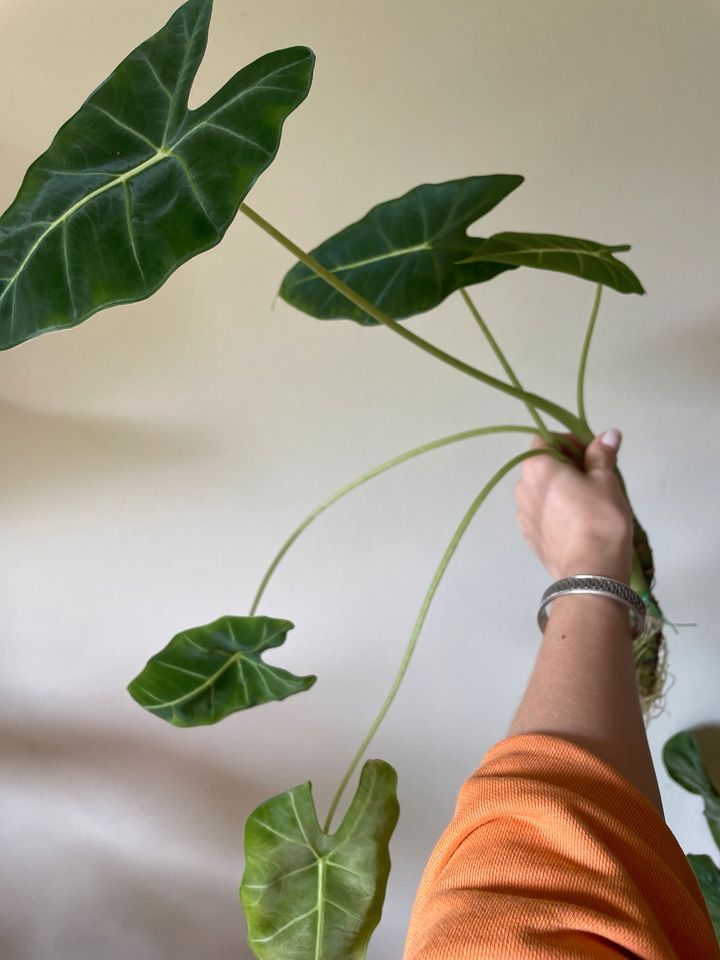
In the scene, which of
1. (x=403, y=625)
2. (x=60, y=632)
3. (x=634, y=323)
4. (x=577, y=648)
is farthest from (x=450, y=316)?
(x=60, y=632)

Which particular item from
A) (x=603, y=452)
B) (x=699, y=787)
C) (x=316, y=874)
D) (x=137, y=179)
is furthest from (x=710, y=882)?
(x=137, y=179)

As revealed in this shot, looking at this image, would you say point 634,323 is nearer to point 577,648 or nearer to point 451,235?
point 451,235

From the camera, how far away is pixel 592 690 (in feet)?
2.13

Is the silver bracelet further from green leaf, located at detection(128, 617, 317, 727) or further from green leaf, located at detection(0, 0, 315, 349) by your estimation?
green leaf, located at detection(0, 0, 315, 349)

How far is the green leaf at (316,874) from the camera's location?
37.2 inches

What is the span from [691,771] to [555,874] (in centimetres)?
94

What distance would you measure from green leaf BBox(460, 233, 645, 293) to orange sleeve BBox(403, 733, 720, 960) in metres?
0.50

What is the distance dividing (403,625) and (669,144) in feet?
2.83

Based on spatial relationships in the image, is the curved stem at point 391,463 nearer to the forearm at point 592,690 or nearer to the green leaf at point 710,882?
the forearm at point 592,690

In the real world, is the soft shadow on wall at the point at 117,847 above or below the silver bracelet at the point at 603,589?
below

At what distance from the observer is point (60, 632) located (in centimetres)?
132

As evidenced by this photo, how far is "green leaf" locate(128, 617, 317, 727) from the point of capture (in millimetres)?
984

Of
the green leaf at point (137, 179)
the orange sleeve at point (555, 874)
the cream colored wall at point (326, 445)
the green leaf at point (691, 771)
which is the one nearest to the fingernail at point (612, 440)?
the cream colored wall at point (326, 445)

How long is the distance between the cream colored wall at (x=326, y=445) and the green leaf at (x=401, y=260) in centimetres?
25
